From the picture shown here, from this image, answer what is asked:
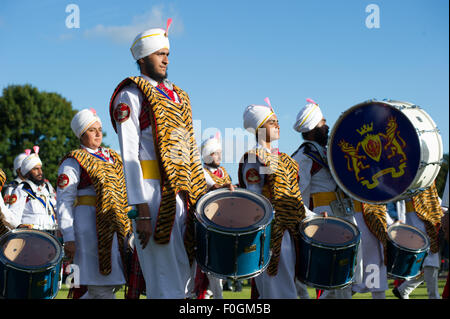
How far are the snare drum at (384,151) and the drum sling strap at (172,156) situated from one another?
170cm

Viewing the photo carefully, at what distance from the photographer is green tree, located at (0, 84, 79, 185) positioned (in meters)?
29.7

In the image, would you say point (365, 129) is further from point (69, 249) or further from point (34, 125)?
point (34, 125)

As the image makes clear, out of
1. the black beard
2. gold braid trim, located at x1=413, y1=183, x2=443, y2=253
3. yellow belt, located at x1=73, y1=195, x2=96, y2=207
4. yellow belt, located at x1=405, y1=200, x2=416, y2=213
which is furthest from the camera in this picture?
yellow belt, located at x1=405, y1=200, x2=416, y2=213

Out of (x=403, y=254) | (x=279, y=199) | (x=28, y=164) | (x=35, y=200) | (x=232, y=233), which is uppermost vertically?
(x=232, y=233)

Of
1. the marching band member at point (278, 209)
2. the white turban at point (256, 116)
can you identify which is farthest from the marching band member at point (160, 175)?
the white turban at point (256, 116)

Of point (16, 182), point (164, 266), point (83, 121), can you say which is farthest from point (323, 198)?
point (16, 182)

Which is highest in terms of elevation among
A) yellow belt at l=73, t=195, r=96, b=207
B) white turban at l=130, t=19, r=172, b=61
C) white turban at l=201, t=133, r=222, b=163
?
white turban at l=130, t=19, r=172, b=61

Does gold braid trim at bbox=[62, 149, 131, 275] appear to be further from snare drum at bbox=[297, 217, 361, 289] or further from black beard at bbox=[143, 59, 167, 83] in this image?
snare drum at bbox=[297, 217, 361, 289]

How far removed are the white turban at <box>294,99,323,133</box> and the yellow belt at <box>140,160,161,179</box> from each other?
8.56 feet

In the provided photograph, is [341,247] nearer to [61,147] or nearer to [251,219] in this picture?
[251,219]

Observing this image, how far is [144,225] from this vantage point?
12.5 feet

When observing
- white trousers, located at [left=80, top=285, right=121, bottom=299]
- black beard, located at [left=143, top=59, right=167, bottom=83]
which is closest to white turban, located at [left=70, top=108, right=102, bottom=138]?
white trousers, located at [left=80, top=285, right=121, bottom=299]

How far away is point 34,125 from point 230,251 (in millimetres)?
29592
